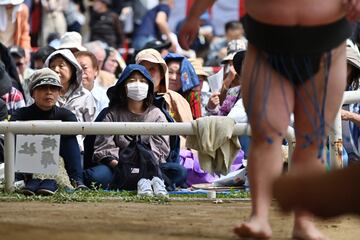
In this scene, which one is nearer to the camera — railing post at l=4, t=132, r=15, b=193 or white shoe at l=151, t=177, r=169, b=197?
railing post at l=4, t=132, r=15, b=193

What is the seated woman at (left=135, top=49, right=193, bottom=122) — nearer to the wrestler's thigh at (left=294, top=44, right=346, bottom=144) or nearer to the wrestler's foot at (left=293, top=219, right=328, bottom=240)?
the wrestler's thigh at (left=294, top=44, right=346, bottom=144)

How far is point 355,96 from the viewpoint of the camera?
353 inches

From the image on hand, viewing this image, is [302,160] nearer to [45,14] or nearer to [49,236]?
[49,236]

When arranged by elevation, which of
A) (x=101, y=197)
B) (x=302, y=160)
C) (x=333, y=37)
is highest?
(x=333, y=37)

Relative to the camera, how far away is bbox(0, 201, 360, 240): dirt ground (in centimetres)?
586

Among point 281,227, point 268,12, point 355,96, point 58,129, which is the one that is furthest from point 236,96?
point 268,12

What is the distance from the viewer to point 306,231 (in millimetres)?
6020

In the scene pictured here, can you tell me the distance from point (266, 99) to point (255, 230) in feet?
2.29

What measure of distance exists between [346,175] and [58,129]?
506cm

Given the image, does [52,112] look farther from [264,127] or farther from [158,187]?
[264,127]

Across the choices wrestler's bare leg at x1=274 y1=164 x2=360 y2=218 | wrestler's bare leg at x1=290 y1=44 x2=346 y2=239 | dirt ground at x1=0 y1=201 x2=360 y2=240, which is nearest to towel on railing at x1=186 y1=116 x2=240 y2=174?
dirt ground at x1=0 y1=201 x2=360 y2=240

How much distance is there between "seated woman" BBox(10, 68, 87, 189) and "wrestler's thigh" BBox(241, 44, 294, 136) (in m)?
3.32

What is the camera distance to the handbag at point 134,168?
9.30m

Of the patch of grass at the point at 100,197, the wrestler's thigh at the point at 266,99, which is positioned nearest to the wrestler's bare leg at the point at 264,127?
the wrestler's thigh at the point at 266,99
